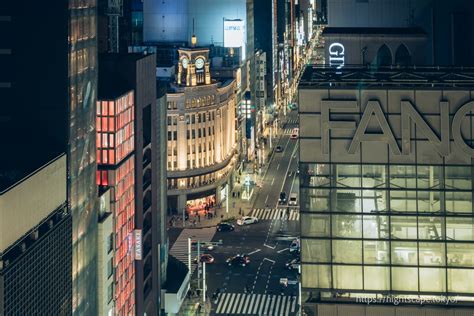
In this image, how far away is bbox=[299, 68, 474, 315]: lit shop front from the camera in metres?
69.4

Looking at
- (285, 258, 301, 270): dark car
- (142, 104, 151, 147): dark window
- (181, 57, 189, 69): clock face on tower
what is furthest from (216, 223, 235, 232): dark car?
(142, 104, 151, 147): dark window

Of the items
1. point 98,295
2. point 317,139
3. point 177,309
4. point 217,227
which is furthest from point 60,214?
point 217,227

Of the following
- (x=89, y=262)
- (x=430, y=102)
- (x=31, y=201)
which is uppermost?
(x=430, y=102)

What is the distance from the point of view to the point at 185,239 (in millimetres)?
172625

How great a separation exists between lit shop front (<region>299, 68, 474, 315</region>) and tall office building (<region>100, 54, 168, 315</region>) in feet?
177

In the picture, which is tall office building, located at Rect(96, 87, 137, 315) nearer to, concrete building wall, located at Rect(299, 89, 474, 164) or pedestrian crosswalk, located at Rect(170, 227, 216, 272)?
pedestrian crosswalk, located at Rect(170, 227, 216, 272)

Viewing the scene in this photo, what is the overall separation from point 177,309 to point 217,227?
42313 millimetres

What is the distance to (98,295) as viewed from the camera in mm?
108250

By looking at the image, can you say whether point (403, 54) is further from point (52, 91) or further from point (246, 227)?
point (246, 227)

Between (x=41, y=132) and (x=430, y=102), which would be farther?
(x=41, y=132)

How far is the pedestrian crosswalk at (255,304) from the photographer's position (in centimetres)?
13938

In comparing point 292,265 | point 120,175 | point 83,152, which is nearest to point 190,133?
point 292,265

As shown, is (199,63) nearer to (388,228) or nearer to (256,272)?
(256,272)

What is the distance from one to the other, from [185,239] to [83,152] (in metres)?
68.7
